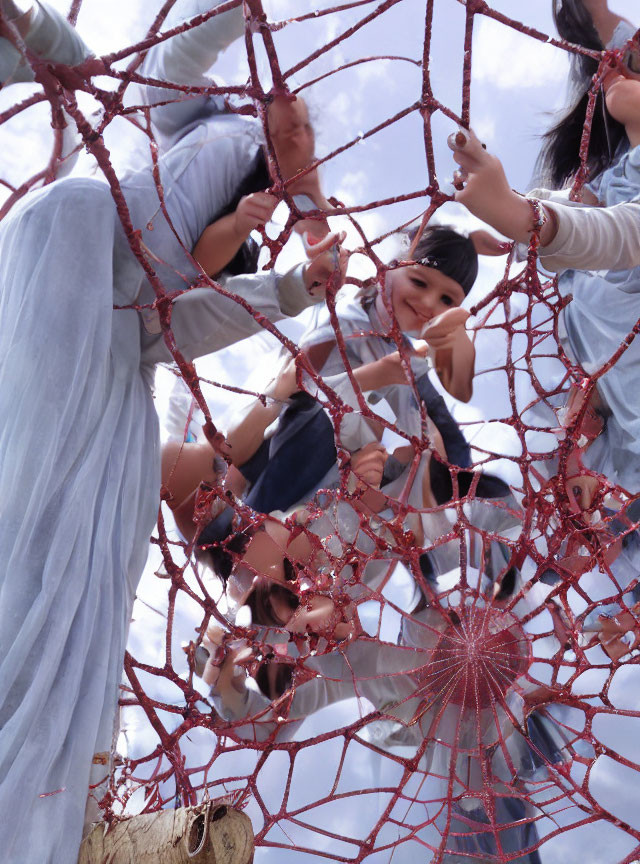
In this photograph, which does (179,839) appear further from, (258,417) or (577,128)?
(577,128)

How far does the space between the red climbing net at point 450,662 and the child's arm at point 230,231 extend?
0.62 feet

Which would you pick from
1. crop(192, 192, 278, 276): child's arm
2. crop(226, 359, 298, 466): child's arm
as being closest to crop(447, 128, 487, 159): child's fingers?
crop(192, 192, 278, 276): child's arm

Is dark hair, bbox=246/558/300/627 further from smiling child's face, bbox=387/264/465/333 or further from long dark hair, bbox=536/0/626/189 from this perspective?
long dark hair, bbox=536/0/626/189

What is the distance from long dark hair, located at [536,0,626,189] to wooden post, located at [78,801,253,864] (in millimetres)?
881

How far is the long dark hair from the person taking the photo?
1.15 meters

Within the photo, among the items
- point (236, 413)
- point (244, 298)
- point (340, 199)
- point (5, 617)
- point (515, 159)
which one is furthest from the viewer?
point (515, 159)

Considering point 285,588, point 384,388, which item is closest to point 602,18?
point 384,388

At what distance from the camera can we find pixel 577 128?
1.19m

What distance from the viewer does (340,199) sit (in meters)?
0.90

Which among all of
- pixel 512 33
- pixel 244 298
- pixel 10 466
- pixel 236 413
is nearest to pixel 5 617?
pixel 10 466

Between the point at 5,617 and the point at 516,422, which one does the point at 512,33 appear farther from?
the point at 5,617

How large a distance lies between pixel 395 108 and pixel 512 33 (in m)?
0.26

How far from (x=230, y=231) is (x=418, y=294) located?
0.26m

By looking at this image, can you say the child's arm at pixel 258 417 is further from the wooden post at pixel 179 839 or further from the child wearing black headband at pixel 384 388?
the wooden post at pixel 179 839
